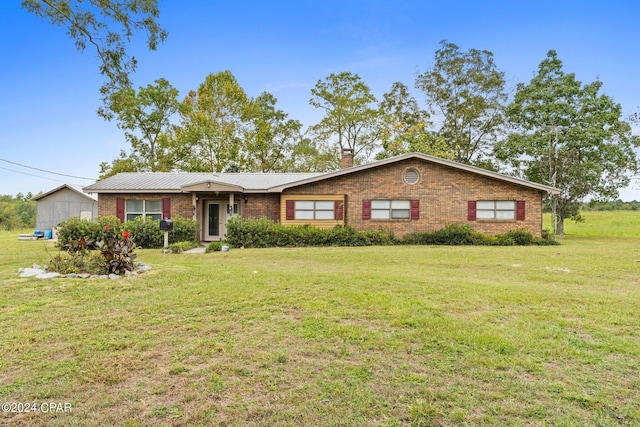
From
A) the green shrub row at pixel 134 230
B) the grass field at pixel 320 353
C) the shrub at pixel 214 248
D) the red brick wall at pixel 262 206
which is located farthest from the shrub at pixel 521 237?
the green shrub row at pixel 134 230

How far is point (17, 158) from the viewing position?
86.5ft

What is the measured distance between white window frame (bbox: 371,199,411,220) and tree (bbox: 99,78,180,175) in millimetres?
20399

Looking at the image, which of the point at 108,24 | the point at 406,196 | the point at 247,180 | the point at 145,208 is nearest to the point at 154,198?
the point at 145,208

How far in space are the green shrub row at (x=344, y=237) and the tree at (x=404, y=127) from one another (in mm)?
12125

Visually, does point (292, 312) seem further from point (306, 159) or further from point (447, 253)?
point (306, 159)

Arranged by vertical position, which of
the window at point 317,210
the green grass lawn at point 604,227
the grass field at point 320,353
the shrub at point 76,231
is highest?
the window at point 317,210

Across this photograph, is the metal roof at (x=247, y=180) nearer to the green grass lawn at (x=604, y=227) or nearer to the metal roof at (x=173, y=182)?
the metal roof at (x=173, y=182)

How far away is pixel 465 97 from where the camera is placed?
92.8 ft

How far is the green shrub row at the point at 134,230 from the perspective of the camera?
13367mm

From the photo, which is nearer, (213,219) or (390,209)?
(390,209)

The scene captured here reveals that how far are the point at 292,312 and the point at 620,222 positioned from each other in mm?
33674

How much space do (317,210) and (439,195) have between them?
17.5 ft

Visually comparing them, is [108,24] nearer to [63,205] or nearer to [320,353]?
[320,353]

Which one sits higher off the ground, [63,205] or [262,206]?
[63,205]
